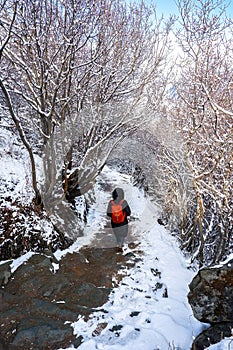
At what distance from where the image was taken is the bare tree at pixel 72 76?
223 inches

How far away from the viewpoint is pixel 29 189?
667 centimetres

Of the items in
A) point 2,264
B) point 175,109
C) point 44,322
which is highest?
point 175,109

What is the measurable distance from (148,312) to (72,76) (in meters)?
6.36

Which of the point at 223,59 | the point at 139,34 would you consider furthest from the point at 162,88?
the point at 223,59

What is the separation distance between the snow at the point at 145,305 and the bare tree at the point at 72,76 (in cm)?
130

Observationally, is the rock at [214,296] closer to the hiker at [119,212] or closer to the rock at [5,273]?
the hiker at [119,212]

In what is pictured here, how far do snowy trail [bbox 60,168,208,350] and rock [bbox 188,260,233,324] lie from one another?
0.72 ft

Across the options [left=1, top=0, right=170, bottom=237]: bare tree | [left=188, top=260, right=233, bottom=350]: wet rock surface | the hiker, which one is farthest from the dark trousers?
[left=188, top=260, right=233, bottom=350]: wet rock surface

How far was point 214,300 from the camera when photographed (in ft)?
12.7

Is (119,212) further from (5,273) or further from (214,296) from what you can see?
(214,296)

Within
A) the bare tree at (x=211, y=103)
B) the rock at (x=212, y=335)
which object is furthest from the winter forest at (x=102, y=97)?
the rock at (x=212, y=335)

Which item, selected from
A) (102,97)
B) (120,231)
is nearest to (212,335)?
(120,231)

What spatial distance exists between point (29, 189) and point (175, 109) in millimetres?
6565

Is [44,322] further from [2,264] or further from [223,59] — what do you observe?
[223,59]
